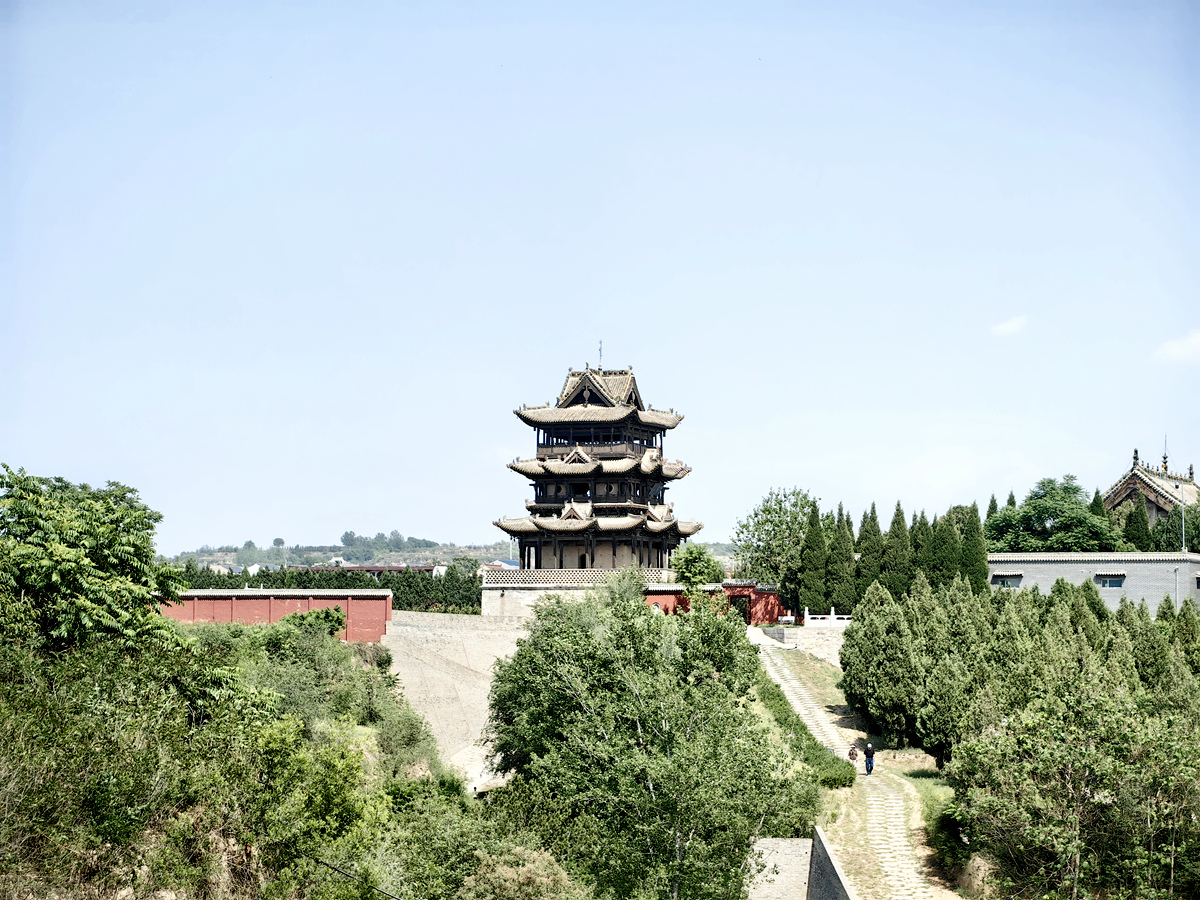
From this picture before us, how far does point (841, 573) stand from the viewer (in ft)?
162

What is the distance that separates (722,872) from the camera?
21.8 m

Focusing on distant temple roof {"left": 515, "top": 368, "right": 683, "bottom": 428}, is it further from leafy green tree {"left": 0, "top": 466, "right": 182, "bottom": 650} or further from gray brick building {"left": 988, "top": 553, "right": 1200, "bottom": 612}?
leafy green tree {"left": 0, "top": 466, "right": 182, "bottom": 650}

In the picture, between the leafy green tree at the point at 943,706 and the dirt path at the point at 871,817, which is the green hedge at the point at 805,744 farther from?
the leafy green tree at the point at 943,706

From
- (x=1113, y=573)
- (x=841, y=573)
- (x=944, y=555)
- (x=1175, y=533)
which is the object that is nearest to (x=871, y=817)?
(x=841, y=573)

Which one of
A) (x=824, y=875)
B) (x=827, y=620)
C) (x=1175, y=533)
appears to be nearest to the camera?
(x=824, y=875)

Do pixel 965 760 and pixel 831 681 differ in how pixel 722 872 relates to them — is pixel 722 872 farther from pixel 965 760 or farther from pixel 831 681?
pixel 831 681

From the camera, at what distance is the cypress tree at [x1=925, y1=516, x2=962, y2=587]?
4856cm

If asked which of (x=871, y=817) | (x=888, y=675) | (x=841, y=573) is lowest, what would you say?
(x=871, y=817)

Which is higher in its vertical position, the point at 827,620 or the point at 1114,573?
the point at 1114,573

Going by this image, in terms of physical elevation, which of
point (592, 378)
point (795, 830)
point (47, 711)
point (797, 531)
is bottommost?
point (795, 830)

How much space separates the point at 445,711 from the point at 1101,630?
2391cm

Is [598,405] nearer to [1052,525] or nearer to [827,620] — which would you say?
[827,620]

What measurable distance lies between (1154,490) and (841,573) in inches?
1098

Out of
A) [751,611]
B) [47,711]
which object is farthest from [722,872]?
[751,611]
